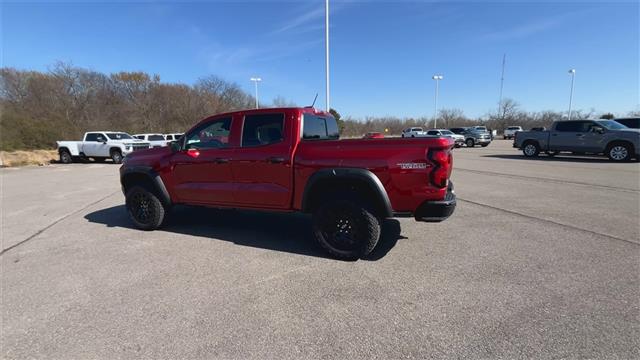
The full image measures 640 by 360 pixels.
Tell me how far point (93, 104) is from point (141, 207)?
4712cm

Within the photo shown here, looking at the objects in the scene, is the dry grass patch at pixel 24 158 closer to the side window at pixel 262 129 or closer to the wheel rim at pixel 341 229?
the side window at pixel 262 129

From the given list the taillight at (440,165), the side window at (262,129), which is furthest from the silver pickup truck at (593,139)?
the side window at (262,129)

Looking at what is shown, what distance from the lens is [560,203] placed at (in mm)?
6789

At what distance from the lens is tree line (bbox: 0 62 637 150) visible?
29.0m

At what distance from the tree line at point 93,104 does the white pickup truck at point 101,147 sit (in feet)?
34.8

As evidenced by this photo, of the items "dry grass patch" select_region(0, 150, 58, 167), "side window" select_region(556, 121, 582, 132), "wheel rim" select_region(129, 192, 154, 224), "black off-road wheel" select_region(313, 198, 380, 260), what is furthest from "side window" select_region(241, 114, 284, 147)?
"dry grass patch" select_region(0, 150, 58, 167)

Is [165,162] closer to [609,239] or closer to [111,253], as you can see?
[111,253]

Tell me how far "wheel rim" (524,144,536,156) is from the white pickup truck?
21477mm

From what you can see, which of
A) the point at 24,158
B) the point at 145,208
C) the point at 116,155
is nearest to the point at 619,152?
the point at 145,208

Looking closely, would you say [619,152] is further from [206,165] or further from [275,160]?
[206,165]

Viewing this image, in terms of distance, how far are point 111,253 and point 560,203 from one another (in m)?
8.23

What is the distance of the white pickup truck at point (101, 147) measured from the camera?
1928 centimetres

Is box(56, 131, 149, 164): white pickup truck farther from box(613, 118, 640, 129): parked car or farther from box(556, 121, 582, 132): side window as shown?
box(613, 118, 640, 129): parked car

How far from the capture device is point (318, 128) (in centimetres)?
A: 482
